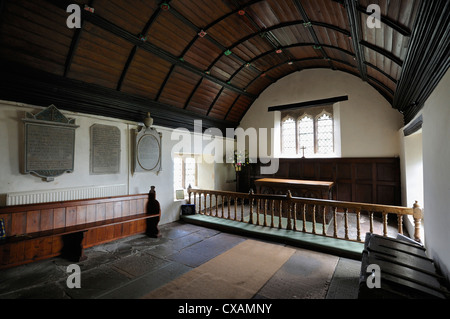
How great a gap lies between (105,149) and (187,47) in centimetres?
297

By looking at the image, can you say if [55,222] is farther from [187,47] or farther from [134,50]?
[187,47]

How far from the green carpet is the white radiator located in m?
1.97

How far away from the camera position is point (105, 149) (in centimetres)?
450

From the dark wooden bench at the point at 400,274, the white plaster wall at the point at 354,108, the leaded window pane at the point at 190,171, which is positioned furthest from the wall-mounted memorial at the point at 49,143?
the white plaster wall at the point at 354,108

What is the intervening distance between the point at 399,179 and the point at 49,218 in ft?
26.5

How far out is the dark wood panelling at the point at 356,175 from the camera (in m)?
5.92

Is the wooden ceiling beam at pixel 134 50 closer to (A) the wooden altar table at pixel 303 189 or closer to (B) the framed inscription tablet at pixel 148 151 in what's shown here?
(B) the framed inscription tablet at pixel 148 151

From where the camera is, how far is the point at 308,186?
5.38 meters

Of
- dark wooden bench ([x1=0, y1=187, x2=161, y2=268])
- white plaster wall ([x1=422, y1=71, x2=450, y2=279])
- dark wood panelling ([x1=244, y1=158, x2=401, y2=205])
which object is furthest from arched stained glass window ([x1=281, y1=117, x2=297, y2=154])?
dark wooden bench ([x1=0, y1=187, x2=161, y2=268])

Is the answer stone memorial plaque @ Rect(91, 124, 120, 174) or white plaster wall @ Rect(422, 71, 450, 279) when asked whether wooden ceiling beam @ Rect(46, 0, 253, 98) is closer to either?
stone memorial plaque @ Rect(91, 124, 120, 174)

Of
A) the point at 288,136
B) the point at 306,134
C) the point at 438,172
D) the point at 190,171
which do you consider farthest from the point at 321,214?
the point at 190,171

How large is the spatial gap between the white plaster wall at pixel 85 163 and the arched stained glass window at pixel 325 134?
3866mm

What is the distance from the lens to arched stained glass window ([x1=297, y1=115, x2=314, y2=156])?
743 cm
